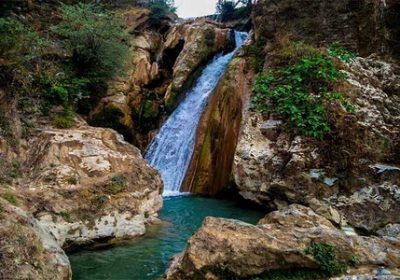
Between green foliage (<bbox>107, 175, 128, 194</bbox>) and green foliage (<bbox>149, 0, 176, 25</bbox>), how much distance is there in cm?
1572

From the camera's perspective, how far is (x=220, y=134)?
14.1 metres

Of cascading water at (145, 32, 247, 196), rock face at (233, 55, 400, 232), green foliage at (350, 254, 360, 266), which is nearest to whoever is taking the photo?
green foliage at (350, 254, 360, 266)

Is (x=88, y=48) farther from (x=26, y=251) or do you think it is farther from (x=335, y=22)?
(x=26, y=251)

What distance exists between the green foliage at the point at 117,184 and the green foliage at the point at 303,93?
215 inches

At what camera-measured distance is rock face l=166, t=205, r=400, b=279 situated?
5.39 m

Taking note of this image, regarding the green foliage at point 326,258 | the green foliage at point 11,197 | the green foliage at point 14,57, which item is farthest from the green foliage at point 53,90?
the green foliage at point 326,258

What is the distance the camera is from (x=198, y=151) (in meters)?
14.7

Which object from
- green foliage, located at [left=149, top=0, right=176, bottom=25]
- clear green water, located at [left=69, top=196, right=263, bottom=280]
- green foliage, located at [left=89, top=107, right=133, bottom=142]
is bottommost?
clear green water, located at [left=69, top=196, right=263, bottom=280]

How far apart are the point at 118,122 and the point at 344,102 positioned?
30.1 ft

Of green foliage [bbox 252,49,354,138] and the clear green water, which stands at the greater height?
green foliage [bbox 252,49,354,138]

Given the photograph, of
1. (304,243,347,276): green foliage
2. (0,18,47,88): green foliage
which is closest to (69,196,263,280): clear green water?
(304,243,347,276): green foliage

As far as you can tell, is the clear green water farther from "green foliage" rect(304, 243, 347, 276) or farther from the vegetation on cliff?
the vegetation on cliff

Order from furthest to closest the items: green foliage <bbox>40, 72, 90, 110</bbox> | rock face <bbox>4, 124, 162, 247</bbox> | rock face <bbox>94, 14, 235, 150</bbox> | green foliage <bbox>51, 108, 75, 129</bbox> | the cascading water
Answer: rock face <bbox>94, 14, 235, 150</bbox>, the cascading water, green foliage <bbox>40, 72, 90, 110</bbox>, green foliage <bbox>51, 108, 75, 129</bbox>, rock face <bbox>4, 124, 162, 247</bbox>

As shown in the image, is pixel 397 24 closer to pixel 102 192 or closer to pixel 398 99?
pixel 398 99
